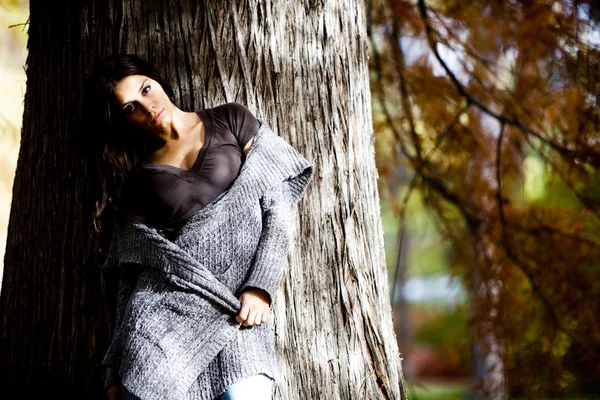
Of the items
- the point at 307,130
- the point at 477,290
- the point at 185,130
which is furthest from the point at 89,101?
the point at 477,290

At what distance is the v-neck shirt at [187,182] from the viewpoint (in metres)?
2.17

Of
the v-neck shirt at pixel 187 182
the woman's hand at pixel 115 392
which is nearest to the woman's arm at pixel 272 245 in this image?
the v-neck shirt at pixel 187 182

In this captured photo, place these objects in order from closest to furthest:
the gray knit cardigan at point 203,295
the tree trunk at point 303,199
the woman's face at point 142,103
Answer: the gray knit cardigan at point 203,295 < the woman's face at point 142,103 < the tree trunk at point 303,199

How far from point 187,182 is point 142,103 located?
0.31 m

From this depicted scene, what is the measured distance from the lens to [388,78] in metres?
5.99

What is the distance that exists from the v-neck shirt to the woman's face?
5.2 inches

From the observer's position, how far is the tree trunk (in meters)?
2.49

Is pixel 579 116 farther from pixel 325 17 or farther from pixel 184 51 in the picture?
pixel 184 51

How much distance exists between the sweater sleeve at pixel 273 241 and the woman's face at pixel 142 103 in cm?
44

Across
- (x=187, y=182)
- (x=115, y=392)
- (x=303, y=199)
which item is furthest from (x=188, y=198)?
(x=115, y=392)

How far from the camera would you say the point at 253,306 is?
2098mm

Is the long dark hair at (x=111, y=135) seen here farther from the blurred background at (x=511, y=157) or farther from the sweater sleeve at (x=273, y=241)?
the blurred background at (x=511, y=157)

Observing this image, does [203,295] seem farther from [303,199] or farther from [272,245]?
[303,199]

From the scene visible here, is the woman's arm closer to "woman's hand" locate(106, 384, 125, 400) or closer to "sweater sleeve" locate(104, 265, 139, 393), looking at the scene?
"sweater sleeve" locate(104, 265, 139, 393)
